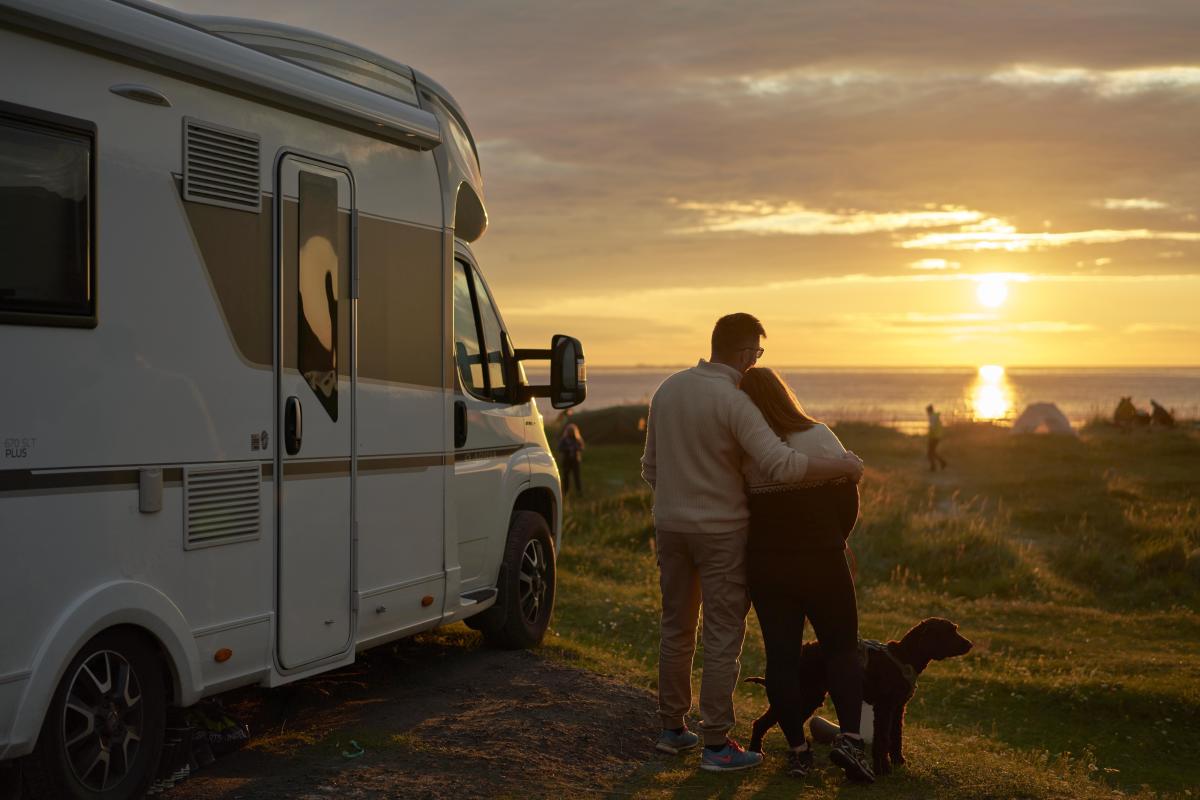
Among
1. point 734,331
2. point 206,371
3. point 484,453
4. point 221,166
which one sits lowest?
point 484,453

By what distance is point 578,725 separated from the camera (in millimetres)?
6809

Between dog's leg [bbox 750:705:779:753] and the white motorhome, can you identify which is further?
dog's leg [bbox 750:705:779:753]

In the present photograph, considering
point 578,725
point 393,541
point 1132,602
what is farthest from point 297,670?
point 1132,602

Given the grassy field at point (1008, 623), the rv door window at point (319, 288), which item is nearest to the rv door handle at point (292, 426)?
the rv door window at point (319, 288)

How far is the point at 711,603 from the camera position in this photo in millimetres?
6066

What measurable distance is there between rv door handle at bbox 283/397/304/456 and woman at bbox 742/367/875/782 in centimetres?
202

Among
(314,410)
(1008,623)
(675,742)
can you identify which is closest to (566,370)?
(314,410)

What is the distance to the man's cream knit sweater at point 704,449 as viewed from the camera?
19.5 ft

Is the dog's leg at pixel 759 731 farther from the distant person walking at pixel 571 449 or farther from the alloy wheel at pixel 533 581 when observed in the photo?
the distant person walking at pixel 571 449

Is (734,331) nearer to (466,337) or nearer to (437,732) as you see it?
(466,337)

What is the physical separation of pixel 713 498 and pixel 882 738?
1419 mm

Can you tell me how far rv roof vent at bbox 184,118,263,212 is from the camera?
17.3 feet

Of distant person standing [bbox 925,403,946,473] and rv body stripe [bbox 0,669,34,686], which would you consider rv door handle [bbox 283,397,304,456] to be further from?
distant person standing [bbox 925,403,946,473]

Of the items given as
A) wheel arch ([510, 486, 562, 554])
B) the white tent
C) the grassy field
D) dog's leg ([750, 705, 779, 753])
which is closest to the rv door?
the grassy field
